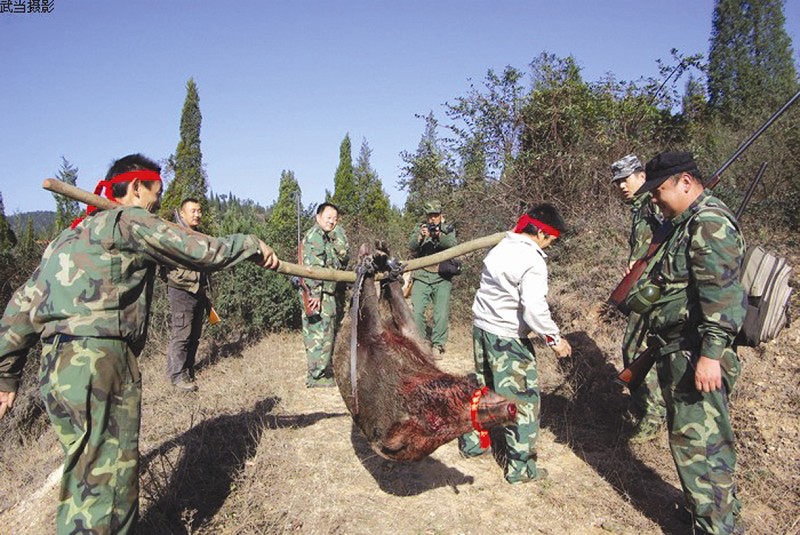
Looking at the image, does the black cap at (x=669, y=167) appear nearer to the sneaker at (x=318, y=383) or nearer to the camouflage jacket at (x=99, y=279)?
the camouflage jacket at (x=99, y=279)

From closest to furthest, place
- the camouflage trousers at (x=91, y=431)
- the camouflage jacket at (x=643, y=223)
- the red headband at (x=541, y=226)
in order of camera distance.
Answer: the camouflage trousers at (x=91, y=431) → the red headband at (x=541, y=226) → the camouflage jacket at (x=643, y=223)

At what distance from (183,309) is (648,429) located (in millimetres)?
5766

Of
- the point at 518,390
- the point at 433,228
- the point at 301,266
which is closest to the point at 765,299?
the point at 518,390

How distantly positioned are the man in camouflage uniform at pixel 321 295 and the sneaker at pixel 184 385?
151cm

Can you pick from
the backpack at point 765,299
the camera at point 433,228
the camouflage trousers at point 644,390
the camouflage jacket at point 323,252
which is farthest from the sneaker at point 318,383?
the backpack at point 765,299

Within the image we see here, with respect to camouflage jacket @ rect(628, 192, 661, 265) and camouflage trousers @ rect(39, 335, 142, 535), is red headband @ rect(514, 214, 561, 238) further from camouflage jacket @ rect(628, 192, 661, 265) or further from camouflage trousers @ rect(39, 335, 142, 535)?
camouflage trousers @ rect(39, 335, 142, 535)

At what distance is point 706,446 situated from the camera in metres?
3.04

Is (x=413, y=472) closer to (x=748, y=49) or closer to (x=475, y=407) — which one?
Result: (x=475, y=407)

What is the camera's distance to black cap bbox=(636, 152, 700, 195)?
10.6 feet

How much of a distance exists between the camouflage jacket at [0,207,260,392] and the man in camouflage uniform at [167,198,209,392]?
3.46 meters

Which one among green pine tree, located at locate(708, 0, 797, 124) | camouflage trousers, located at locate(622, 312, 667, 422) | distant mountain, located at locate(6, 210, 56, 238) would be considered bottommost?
camouflage trousers, located at locate(622, 312, 667, 422)

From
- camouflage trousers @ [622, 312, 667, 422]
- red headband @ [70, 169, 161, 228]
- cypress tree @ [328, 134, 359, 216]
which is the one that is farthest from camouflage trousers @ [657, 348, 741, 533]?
cypress tree @ [328, 134, 359, 216]

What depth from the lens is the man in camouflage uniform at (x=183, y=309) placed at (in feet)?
20.8

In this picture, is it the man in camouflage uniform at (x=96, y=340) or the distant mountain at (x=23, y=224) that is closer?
the man in camouflage uniform at (x=96, y=340)
